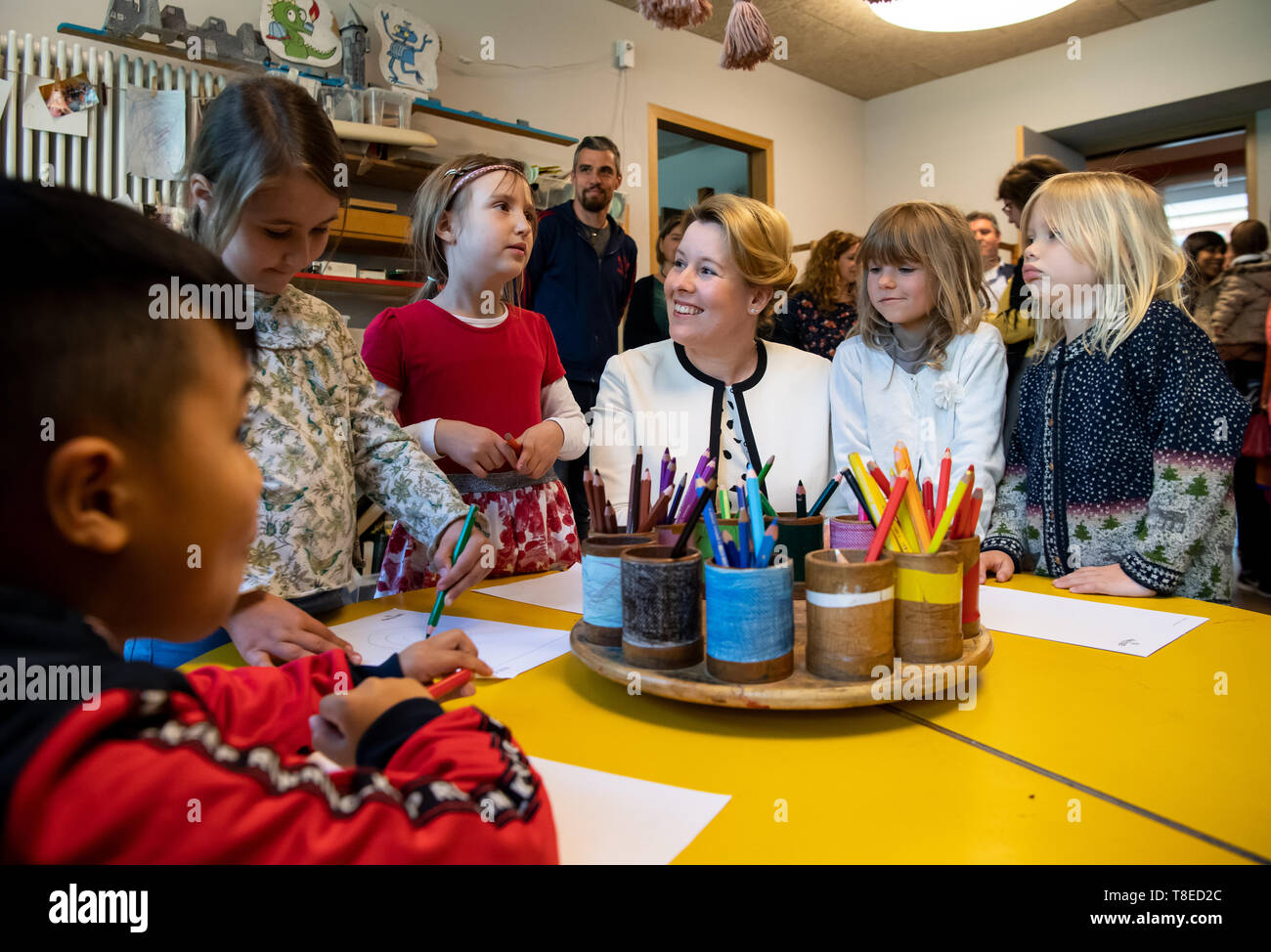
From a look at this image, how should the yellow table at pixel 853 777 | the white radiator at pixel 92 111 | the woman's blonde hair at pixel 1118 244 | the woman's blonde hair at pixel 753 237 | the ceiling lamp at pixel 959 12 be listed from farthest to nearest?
the white radiator at pixel 92 111 → the ceiling lamp at pixel 959 12 → the woman's blonde hair at pixel 753 237 → the woman's blonde hair at pixel 1118 244 → the yellow table at pixel 853 777

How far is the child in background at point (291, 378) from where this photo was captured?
1.03 metres

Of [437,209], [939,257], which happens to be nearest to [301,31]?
[437,209]

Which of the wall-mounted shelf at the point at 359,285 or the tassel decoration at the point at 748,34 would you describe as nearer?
the tassel decoration at the point at 748,34

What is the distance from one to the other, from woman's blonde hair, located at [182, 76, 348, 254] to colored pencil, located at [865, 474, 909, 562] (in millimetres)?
836

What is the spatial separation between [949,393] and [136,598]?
4.89 feet

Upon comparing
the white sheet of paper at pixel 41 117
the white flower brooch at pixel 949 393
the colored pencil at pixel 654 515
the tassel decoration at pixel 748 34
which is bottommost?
the colored pencil at pixel 654 515

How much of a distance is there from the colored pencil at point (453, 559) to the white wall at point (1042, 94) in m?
4.80

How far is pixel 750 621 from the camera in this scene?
718 millimetres

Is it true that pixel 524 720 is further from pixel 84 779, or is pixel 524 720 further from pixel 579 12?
pixel 579 12

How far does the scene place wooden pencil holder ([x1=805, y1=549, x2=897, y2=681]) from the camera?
72 cm

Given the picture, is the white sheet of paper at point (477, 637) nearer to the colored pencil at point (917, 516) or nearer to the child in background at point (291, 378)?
the child in background at point (291, 378)

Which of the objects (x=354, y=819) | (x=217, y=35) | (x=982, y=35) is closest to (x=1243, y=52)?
(x=982, y=35)

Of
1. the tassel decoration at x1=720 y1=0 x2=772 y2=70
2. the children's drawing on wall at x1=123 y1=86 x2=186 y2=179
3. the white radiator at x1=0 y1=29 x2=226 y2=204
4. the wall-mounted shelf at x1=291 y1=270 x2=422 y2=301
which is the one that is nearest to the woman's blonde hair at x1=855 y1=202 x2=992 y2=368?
the tassel decoration at x1=720 y1=0 x2=772 y2=70

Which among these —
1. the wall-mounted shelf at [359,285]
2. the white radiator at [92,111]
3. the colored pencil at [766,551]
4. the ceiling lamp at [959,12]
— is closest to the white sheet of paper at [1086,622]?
the colored pencil at [766,551]
